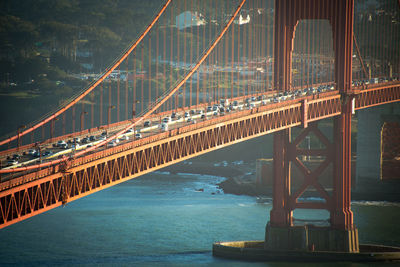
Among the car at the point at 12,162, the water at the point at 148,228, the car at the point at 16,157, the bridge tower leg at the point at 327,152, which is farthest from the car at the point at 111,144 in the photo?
the bridge tower leg at the point at 327,152

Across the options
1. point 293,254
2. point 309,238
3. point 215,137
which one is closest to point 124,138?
point 215,137

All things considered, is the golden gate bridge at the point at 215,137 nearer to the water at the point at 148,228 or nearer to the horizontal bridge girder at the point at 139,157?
the horizontal bridge girder at the point at 139,157

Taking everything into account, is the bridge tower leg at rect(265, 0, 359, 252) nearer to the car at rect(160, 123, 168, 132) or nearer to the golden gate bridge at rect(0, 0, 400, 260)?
the golden gate bridge at rect(0, 0, 400, 260)

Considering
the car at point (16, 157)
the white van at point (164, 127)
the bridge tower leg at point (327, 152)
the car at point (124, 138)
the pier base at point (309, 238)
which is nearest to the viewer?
the car at point (16, 157)

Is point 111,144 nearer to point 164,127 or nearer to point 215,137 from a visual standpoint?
point 164,127

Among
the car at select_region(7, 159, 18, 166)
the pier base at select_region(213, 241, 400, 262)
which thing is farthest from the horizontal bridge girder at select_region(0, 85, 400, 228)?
the pier base at select_region(213, 241, 400, 262)

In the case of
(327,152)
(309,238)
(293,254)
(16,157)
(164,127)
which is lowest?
(293,254)
